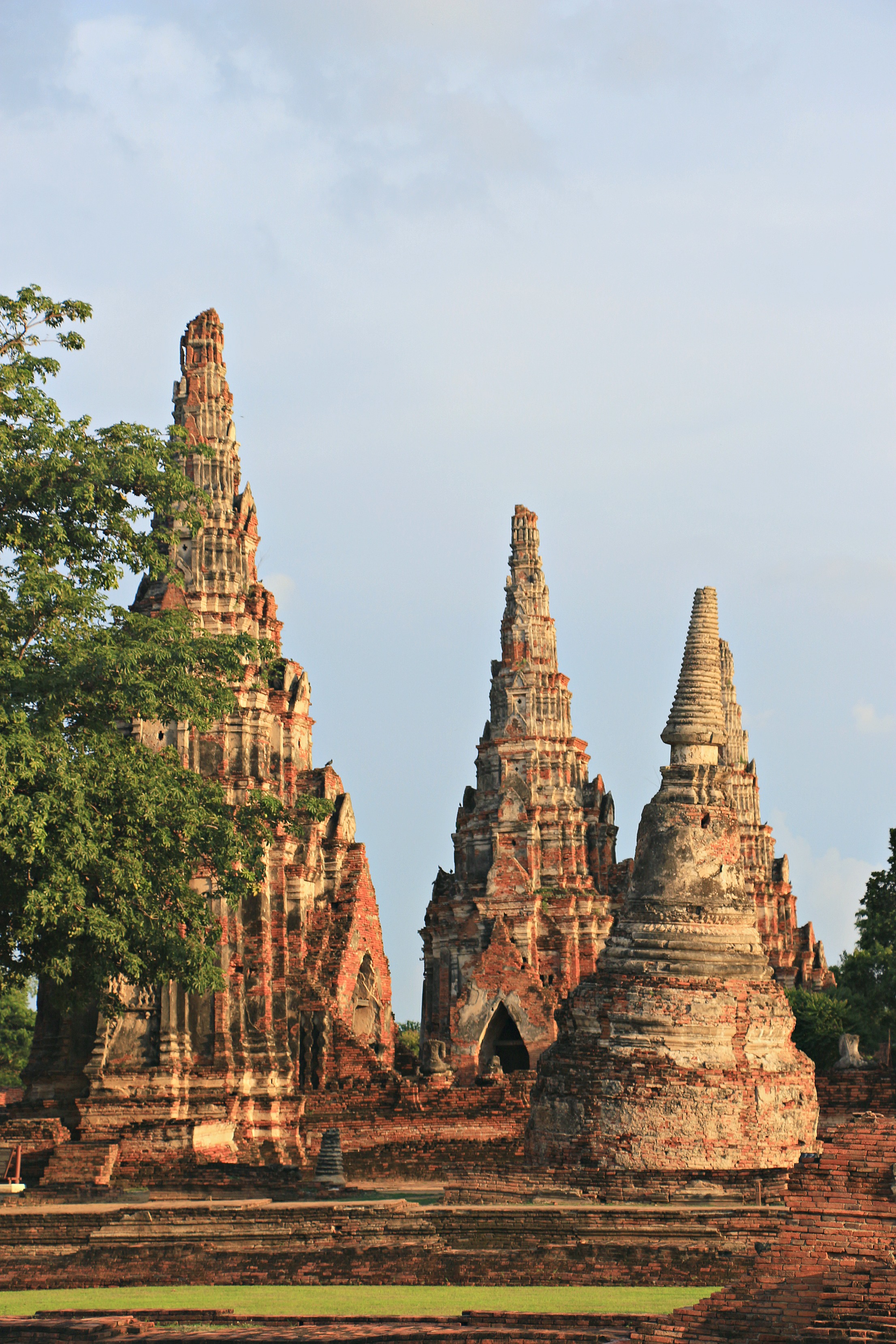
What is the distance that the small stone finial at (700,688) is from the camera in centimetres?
2122

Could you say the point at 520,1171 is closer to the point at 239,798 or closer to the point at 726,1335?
the point at 726,1335

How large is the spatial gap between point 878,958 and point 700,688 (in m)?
19.7

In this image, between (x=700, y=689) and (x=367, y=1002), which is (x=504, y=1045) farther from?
(x=700, y=689)

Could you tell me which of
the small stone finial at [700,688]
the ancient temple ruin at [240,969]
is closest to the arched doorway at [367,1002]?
the ancient temple ruin at [240,969]

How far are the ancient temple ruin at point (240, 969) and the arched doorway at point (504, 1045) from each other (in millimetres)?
3822

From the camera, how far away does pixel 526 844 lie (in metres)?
42.4

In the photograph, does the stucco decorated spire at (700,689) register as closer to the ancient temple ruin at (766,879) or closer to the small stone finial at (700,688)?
the small stone finial at (700,688)

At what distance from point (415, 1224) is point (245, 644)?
889cm

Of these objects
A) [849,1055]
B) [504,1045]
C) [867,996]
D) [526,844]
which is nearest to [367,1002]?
[504,1045]

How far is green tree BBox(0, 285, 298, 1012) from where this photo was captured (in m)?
20.3

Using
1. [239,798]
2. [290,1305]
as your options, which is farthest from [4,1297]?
[239,798]

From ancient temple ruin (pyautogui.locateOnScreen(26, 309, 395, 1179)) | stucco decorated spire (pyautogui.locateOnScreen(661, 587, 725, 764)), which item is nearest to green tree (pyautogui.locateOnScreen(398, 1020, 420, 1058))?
ancient temple ruin (pyautogui.locateOnScreen(26, 309, 395, 1179))

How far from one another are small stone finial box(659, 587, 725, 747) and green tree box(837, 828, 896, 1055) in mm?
18724

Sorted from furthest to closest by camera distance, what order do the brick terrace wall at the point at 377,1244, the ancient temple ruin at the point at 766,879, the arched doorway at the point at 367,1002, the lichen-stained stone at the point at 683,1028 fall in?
the ancient temple ruin at the point at 766,879
the arched doorway at the point at 367,1002
the lichen-stained stone at the point at 683,1028
the brick terrace wall at the point at 377,1244
